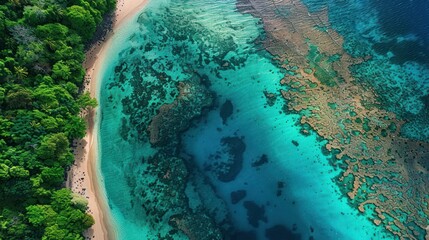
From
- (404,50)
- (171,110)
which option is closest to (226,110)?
(171,110)

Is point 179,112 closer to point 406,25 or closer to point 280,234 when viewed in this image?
point 280,234

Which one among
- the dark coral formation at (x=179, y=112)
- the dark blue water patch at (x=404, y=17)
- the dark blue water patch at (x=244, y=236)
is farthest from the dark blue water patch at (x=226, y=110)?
the dark blue water patch at (x=404, y=17)

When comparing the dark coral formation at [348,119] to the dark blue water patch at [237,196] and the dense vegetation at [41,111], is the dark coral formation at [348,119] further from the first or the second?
the dense vegetation at [41,111]

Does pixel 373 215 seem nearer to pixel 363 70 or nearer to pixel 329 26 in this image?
pixel 363 70

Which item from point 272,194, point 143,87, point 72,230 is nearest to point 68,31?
point 143,87

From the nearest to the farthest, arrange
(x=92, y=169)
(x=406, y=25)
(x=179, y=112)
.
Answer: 1. (x=92, y=169)
2. (x=179, y=112)
3. (x=406, y=25)

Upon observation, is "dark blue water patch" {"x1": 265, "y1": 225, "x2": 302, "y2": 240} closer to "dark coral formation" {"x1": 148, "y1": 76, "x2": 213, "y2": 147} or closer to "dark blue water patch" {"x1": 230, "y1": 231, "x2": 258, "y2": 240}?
"dark blue water patch" {"x1": 230, "y1": 231, "x2": 258, "y2": 240}
